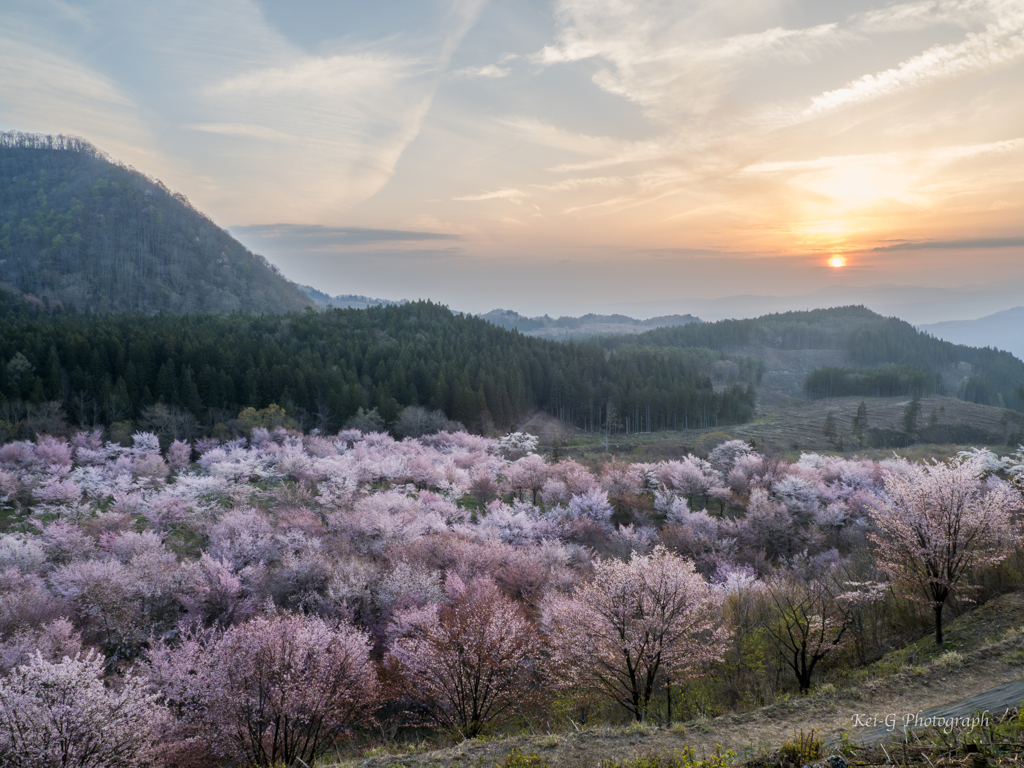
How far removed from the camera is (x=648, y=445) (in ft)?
235

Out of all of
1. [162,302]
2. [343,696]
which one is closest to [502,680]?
[343,696]

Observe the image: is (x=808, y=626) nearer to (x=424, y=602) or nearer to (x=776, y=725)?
(x=776, y=725)

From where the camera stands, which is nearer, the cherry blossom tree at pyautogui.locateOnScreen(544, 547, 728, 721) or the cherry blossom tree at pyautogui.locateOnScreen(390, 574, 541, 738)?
the cherry blossom tree at pyautogui.locateOnScreen(544, 547, 728, 721)

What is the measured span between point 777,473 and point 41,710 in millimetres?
46478

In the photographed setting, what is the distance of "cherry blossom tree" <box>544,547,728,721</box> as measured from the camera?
13180mm

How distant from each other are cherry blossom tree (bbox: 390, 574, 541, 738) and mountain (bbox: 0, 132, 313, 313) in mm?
154232

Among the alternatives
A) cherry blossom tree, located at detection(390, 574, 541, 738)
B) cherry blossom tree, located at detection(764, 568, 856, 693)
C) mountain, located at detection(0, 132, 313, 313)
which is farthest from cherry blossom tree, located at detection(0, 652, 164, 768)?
mountain, located at detection(0, 132, 313, 313)

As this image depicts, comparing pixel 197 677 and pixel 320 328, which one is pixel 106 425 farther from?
pixel 197 677

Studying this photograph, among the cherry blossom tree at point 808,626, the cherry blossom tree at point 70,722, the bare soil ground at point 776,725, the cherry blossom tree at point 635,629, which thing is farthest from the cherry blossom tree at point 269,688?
the cherry blossom tree at point 808,626

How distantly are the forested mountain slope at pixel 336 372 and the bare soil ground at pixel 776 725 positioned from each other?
202 ft

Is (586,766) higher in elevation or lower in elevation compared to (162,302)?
lower

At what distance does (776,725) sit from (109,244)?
204583 millimetres

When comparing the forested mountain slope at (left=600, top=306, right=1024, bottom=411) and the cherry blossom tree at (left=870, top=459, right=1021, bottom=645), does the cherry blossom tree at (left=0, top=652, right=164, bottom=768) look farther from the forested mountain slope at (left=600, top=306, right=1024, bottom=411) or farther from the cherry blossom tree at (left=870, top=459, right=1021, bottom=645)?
the forested mountain slope at (left=600, top=306, right=1024, bottom=411)

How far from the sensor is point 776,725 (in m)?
8.62
